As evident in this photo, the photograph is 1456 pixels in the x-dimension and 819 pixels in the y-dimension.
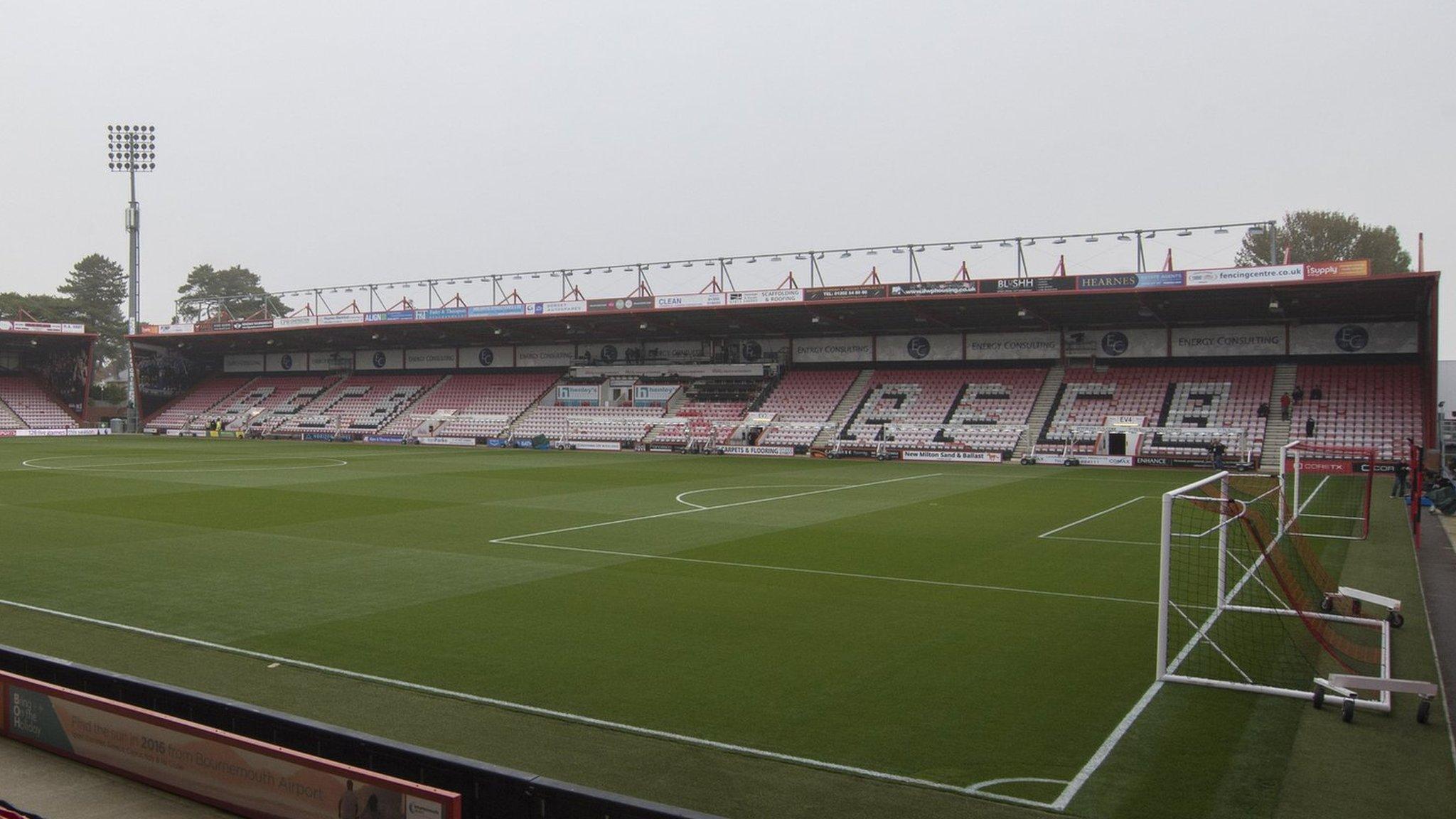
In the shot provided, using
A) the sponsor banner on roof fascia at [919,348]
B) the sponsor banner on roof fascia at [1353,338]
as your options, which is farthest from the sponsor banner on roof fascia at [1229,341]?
the sponsor banner on roof fascia at [919,348]

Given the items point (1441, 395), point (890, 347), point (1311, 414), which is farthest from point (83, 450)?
point (1441, 395)

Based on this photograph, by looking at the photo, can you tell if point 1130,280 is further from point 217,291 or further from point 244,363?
point 217,291

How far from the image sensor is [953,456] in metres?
44.0

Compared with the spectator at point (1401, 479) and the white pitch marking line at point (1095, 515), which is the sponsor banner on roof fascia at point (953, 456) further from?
the spectator at point (1401, 479)

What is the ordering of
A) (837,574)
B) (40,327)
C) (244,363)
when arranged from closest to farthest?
(837,574) < (40,327) < (244,363)

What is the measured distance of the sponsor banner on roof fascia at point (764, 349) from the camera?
2240 inches

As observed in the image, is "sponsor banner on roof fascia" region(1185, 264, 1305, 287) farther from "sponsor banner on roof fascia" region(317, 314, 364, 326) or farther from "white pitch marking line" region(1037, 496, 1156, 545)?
"sponsor banner on roof fascia" region(317, 314, 364, 326)

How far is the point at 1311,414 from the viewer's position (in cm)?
4044

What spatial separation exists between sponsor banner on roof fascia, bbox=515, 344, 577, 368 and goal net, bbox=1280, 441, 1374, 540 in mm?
41284

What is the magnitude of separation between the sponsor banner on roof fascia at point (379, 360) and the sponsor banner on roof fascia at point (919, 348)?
35092 mm

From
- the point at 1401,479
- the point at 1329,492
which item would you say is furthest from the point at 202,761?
the point at 1329,492

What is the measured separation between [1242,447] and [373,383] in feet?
178

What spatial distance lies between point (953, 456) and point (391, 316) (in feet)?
114

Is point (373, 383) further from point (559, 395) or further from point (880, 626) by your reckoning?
point (880, 626)
